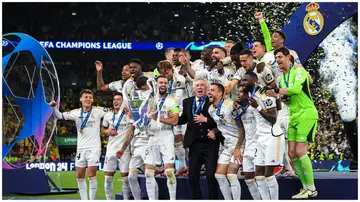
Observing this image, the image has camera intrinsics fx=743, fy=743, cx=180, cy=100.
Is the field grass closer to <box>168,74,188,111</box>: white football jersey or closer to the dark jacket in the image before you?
<box>168,74,188,111</box>: white football jersey

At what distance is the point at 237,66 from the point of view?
33.7 ft

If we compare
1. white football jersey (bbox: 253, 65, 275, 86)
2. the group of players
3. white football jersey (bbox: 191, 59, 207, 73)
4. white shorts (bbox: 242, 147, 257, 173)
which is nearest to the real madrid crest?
the group of players

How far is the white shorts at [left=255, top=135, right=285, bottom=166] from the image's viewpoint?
8.97m

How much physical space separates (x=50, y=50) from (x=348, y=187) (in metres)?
17.3

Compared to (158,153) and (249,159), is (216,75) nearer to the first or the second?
(158,153)

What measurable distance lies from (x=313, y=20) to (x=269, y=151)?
3.22m

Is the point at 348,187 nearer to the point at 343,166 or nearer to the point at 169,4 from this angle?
the point at 343,166

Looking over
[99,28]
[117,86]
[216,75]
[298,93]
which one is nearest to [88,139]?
[117,86]

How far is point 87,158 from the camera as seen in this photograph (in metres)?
11.2

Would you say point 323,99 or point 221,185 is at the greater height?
point 323,99

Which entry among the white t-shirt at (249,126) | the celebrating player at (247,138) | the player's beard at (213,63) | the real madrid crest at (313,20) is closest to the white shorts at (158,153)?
the celebrating player at (247,138)

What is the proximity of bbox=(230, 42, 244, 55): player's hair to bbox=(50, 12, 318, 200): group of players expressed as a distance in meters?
0.01

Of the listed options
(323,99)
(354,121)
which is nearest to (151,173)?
(354,121)

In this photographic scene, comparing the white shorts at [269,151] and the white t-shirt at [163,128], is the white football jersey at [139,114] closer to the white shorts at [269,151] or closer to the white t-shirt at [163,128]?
the white t-shirt at [163,128]
